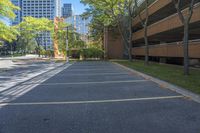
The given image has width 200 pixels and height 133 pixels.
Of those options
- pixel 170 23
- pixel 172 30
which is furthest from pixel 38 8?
pixel 170 23

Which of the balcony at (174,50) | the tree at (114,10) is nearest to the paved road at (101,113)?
the balcony at (174,50)

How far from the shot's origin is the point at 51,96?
1195 cm

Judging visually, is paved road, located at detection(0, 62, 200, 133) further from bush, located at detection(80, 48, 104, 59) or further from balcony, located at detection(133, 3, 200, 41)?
bush, located at detection(80, 48, 104, 59)

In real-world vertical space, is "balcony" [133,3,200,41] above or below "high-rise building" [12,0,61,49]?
below

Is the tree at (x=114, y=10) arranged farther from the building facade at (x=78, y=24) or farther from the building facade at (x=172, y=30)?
the building facade at (x=78, y=24)

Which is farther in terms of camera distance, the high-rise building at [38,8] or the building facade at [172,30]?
the high-rise building at [38,8]

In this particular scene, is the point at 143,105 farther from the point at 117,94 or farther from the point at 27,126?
the point at 27,126

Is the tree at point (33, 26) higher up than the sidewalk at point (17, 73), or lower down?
higher up

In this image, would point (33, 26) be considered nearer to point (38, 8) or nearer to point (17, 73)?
point (38, 8)

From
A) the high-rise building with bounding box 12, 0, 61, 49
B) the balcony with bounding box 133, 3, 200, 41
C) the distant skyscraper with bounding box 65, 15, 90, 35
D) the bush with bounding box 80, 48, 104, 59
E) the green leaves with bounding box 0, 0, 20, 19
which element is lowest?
the bush with bounding box 80, 48, 104, 59

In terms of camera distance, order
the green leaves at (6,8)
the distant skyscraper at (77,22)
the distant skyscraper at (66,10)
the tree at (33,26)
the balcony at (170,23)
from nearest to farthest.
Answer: the balcony at (170,23) < the green leaves at (6,8) < the tree at (33,26) < the distant skyscraper at (77,22) < the distant skyscraper at (66,10)

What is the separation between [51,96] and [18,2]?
93.7 meters

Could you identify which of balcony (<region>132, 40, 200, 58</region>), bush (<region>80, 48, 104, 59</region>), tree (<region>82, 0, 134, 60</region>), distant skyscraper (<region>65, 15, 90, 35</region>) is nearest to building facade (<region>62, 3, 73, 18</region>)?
distant skyscraper (<region>65, 15, 90, 35</region>)

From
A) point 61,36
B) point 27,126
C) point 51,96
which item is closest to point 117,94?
point 51,96
